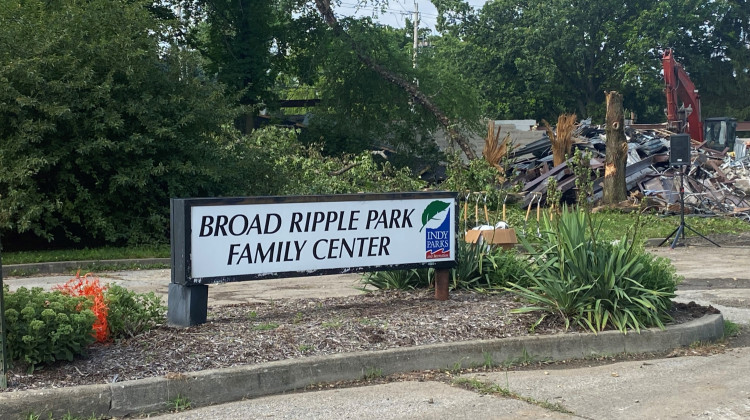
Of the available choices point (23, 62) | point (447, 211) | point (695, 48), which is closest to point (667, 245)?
point (447, 211)

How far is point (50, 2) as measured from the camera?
1864cm

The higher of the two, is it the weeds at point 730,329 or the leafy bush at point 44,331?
the leafy bush at point 44,331

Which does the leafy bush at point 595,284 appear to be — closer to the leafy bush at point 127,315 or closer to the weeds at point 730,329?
the weeds at point 730,329

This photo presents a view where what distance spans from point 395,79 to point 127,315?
2232 centimetres

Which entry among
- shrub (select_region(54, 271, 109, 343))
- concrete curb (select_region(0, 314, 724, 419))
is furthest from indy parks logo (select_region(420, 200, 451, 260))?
shrub (select_region(54, 271, 109, 343))

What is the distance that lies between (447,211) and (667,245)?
39.6 feet

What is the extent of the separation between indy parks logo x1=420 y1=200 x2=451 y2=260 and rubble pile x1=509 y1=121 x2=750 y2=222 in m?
14.5

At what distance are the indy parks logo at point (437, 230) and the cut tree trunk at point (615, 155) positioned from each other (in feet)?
58.3

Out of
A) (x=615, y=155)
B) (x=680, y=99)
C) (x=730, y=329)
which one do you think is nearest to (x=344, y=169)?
(x=615, y=155)

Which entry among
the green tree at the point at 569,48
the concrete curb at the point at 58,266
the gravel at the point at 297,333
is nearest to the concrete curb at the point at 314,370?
the gravel at the point at 297,333

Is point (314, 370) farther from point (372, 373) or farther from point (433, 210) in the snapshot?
point (433, 210)

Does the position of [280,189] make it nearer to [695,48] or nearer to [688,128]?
[688,128]

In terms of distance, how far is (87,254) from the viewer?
15836 millimetres

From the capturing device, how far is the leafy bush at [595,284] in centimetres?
796
